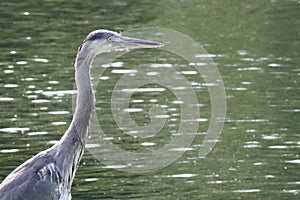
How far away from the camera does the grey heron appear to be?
895 cm

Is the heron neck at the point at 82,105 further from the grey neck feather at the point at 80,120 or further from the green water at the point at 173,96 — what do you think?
the green water at the point at 173,96

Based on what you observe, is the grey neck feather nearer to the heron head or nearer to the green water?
the heron head

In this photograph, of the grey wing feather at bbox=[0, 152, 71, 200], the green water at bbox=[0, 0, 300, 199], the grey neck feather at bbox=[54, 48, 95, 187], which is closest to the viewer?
the grey wing feather at bbox=[0, 152, 71, 200]

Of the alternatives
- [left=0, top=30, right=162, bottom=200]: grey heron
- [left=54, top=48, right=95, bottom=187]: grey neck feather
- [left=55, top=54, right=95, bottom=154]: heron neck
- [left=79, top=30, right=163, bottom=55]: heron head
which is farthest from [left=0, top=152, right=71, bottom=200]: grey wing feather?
[left=79, top=30, right=163, bottom=55]: heron head

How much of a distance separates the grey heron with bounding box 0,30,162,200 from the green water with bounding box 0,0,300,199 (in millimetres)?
3322

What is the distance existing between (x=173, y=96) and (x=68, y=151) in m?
8.90

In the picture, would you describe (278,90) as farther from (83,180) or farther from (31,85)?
(83,180)

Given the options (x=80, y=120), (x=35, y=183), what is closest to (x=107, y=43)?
(x=80, y=120)

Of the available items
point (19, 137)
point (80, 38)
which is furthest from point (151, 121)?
point (80, 38)

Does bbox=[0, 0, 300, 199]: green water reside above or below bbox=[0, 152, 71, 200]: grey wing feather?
below

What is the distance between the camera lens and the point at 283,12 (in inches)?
1042

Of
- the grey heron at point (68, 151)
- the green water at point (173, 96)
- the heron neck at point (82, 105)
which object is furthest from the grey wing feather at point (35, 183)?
the green water at point (173, 96)

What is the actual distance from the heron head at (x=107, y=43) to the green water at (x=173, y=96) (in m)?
3.35

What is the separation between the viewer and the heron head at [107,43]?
9219 mm
